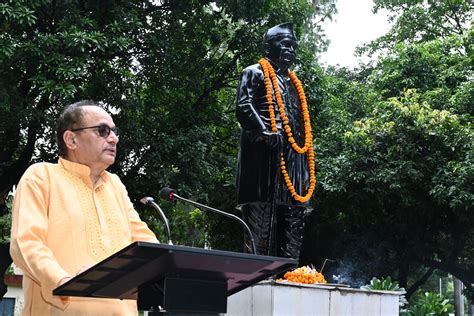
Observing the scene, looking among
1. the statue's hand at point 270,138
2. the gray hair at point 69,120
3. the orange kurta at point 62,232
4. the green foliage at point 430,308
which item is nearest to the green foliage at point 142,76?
the green foliage at point 430,308

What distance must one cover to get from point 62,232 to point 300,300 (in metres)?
3.38

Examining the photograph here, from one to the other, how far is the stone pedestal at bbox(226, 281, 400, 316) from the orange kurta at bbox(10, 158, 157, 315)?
2.75 m

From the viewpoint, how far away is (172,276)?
243cm

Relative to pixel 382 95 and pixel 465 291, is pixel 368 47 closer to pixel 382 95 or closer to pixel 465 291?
pixel 382 95

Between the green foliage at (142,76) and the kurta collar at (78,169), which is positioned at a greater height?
the green foliage at (142,76)

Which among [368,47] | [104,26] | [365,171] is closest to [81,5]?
[104,26]

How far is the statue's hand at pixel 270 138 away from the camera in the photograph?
245 inches

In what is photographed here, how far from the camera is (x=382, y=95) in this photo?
18.8m

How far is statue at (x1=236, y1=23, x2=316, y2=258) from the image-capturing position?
6.30 meters

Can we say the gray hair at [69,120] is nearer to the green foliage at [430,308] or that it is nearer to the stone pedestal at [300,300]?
the stone pedestal at [300,300]

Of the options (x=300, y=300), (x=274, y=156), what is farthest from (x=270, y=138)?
(x=300, y=300)

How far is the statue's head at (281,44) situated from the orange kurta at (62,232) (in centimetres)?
379

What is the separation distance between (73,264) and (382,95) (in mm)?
16655

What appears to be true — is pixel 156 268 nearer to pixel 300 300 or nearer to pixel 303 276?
pixel 300 300
